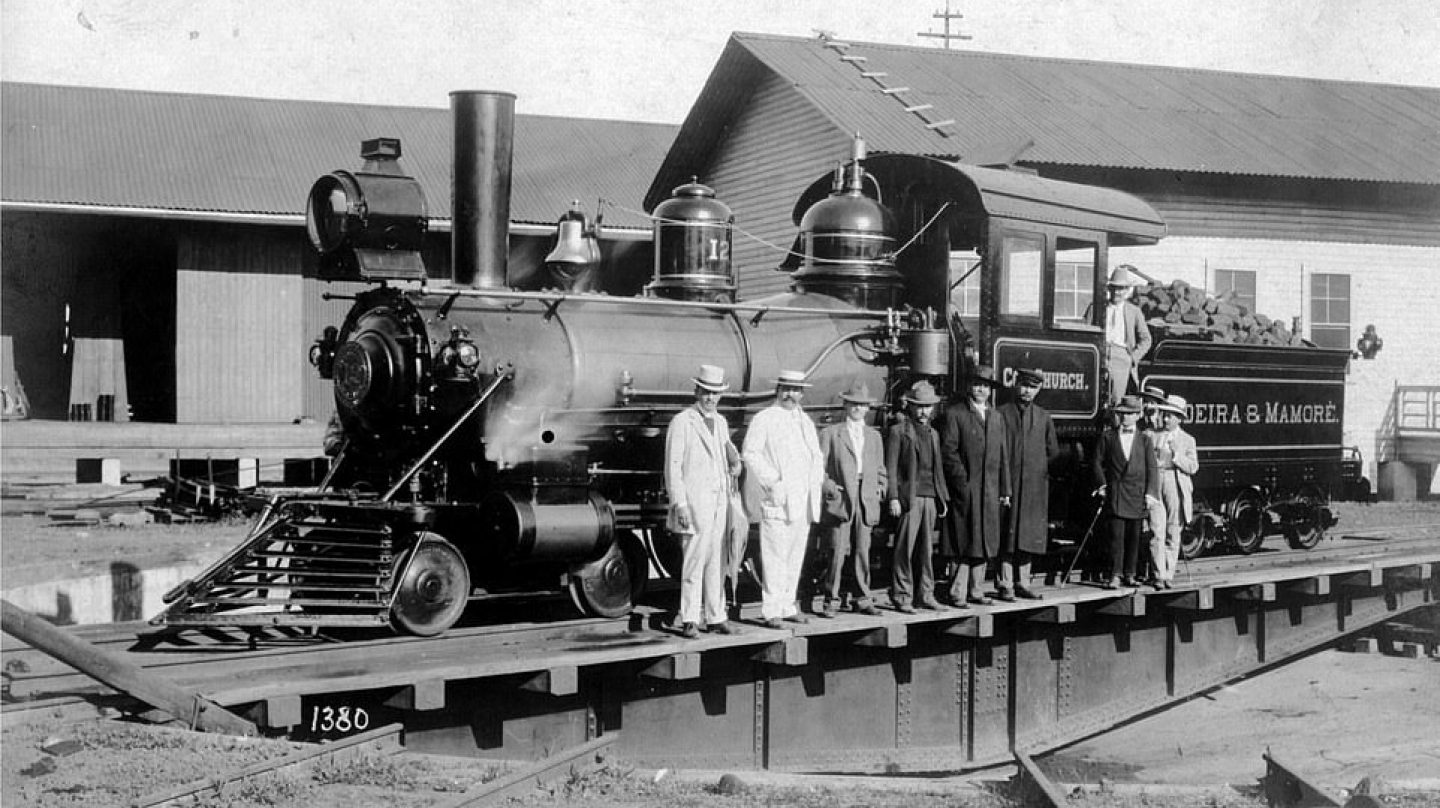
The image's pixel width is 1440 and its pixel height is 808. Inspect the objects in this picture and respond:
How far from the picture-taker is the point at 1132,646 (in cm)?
1131

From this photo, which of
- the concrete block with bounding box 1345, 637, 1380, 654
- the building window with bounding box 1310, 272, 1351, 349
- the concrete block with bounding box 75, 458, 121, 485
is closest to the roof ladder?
the building window with bounding box 1310, 272, 1351, 349

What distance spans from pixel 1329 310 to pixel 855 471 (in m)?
15.5

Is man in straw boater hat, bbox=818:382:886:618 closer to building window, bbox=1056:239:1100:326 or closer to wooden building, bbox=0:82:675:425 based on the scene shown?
building window, bbox=1056:239:1100:326

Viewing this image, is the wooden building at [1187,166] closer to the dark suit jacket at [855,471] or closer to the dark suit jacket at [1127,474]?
the dark suit jacket at [1127,474]

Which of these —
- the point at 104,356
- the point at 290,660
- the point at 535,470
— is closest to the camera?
the point at 290,660

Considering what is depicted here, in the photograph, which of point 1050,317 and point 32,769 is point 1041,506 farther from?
point 32,769

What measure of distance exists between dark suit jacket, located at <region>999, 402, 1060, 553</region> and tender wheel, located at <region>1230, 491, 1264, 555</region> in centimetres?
419

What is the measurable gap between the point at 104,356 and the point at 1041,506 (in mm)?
16252

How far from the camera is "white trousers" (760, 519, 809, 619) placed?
908 cm

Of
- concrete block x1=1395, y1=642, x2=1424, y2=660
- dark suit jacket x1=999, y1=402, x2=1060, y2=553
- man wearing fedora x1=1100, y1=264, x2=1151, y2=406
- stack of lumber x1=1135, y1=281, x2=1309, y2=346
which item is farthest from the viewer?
concrete block x1=1395, y1=642, x2=1424, y2=660

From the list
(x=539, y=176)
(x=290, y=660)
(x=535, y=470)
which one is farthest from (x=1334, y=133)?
(x=290, y=660)

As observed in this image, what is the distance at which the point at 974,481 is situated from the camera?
10047mm

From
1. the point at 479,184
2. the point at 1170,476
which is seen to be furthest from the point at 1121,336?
the point at 479,184

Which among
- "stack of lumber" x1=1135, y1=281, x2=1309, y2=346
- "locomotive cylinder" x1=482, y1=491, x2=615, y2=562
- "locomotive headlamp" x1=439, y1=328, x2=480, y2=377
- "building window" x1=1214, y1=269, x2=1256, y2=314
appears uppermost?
"building window" x1=1214, y1=269, x2=1256, y2=314
